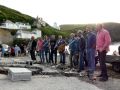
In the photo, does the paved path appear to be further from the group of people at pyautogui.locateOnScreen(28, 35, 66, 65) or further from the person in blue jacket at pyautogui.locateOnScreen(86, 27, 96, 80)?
the group of people at pyautogui.locateOnScreen(28, 35, 66, 65)

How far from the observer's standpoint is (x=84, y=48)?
17094mm

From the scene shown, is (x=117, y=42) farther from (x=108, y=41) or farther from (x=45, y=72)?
(x=108, y=41)

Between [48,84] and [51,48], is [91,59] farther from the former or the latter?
[51,48]

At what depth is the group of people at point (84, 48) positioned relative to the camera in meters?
13.9

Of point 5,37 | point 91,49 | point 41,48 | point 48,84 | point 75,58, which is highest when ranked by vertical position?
point 5,37

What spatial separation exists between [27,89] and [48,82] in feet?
6.35

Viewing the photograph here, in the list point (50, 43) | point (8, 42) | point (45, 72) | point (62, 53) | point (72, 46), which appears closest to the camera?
point (45, 72)

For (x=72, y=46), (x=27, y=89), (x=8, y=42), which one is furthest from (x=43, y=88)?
(x=8, y=42)

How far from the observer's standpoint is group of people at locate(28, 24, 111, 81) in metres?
13.9

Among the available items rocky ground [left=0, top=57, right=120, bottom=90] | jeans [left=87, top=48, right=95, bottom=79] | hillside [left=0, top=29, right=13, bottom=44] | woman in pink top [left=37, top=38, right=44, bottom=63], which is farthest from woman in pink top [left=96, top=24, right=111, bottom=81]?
hillside [left=0, top=29, right=13, bottom=44]

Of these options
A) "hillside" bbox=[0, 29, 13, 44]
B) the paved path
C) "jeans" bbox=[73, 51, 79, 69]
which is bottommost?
the paved path

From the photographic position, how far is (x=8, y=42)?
87.2m

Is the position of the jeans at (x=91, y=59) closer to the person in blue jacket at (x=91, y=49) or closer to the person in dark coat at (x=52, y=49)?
the person in blue jacket at (x=91, y=49)

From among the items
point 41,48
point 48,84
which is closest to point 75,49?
point 48,84
